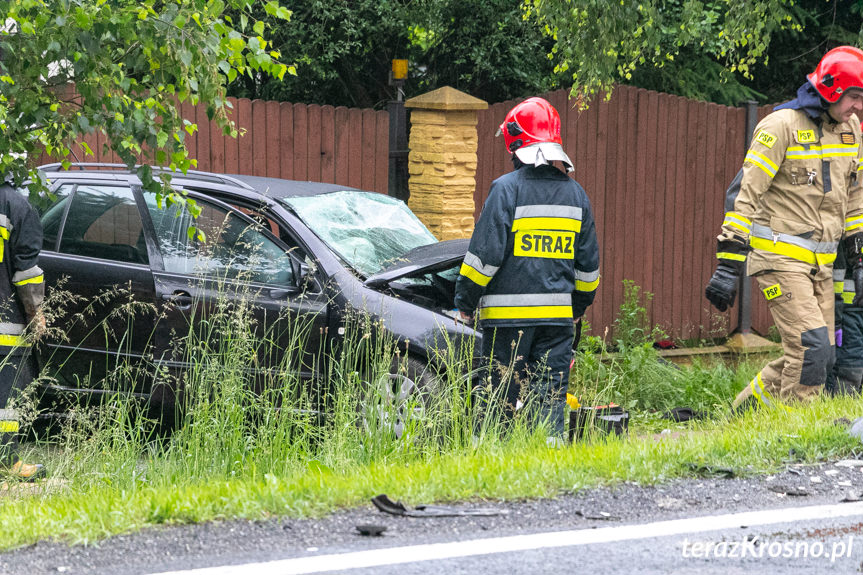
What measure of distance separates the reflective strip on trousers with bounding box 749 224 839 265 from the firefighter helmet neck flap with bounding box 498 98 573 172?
126 centimetres

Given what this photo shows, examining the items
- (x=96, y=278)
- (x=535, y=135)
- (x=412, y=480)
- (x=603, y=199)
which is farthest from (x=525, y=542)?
(x=603, y=199)

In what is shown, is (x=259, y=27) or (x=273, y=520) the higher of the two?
(x=259, y=27)

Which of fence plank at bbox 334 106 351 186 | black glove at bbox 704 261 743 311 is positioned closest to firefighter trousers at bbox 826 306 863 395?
black glove at bbox 704 261 743 311

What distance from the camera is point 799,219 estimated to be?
5.85m

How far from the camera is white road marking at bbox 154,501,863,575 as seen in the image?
326 centimetres

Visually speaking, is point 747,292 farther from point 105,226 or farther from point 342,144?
point 105,226

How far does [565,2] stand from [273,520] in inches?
211

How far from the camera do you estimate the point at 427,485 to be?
402cm

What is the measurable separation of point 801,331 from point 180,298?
3344mm

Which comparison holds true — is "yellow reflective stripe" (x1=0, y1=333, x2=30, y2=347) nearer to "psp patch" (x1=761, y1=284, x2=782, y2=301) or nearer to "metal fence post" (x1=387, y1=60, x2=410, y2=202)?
"metal fence post" (x1=387, y1=60, x2=410, y2=202)

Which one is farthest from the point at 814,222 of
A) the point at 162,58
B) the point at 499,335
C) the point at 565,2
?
the point at 162,58

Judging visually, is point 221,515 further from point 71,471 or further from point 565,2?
point 565,2

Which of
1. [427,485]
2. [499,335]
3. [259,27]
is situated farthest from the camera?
[499,335]

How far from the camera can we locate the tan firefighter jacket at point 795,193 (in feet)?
19.1
